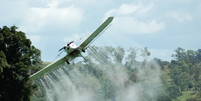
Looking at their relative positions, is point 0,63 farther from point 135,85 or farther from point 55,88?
point 135,85

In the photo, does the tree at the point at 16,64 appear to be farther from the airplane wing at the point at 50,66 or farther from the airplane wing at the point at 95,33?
the airplane wing at the point at 95,33

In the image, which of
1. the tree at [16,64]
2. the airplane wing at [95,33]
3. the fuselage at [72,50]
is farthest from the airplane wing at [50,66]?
the airplane wing at [95,33]

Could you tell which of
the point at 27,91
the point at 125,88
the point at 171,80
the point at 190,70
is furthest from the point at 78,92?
the point at 190,70

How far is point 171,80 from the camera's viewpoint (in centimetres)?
14550

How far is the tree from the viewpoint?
67938mm

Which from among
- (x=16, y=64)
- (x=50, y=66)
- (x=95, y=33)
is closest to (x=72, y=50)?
(x=95, y=33)

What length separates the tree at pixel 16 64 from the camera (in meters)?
67.9

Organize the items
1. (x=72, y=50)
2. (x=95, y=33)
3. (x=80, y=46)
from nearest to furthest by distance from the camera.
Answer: (x=72, y=50), (x=80, y=46), (x=95, y=33)

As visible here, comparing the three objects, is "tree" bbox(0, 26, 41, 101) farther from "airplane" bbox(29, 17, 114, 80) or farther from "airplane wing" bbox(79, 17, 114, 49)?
"airplane wing" bbox(79, 17, 114, 49)

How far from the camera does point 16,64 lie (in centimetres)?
6831

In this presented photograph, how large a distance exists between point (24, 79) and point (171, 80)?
84.5m

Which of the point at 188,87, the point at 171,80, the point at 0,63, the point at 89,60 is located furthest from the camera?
the point at 188,87

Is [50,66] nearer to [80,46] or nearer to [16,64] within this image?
[16,64]

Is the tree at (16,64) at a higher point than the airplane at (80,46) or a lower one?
higher
